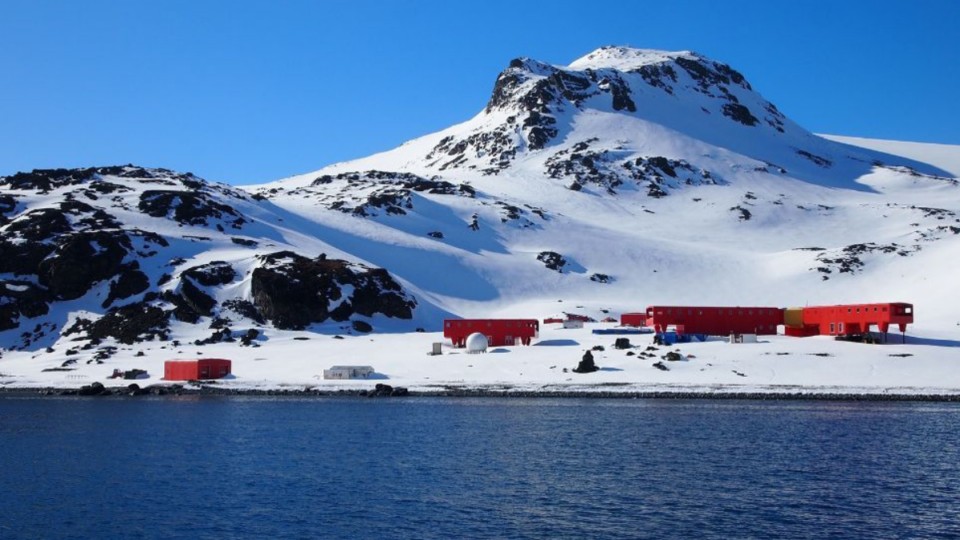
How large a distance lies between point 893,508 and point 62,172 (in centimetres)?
16944

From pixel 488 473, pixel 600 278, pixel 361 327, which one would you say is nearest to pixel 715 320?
pixel 361 327

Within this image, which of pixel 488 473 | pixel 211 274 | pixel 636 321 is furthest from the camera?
pixel 211 274

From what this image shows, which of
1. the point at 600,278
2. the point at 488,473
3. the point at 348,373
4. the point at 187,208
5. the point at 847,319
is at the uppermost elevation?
the point at 187,208

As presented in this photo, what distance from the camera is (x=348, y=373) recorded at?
90250 millimetres

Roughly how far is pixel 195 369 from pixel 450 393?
28834 millimetres

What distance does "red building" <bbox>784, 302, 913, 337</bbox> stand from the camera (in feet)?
292

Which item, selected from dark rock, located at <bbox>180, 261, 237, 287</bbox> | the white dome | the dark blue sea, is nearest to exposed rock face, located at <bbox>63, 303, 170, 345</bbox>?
dark rock, located at <bbox>180, 261, 237, 287</bbox>

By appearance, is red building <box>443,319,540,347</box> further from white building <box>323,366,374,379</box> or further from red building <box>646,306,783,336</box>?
red building <box>646,306,783,336</box>

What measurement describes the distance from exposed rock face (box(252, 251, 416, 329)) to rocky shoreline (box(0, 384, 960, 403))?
2986cm

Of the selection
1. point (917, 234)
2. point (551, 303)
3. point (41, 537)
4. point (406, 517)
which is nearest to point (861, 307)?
point (551, 303)

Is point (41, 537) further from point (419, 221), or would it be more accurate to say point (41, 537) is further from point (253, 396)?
point (419, 221)

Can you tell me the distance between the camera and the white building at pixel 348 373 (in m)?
90.1

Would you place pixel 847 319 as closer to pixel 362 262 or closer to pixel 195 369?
pixel 195 369

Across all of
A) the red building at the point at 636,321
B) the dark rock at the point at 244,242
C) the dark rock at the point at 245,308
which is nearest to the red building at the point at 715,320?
the red building at the point at 636,321
